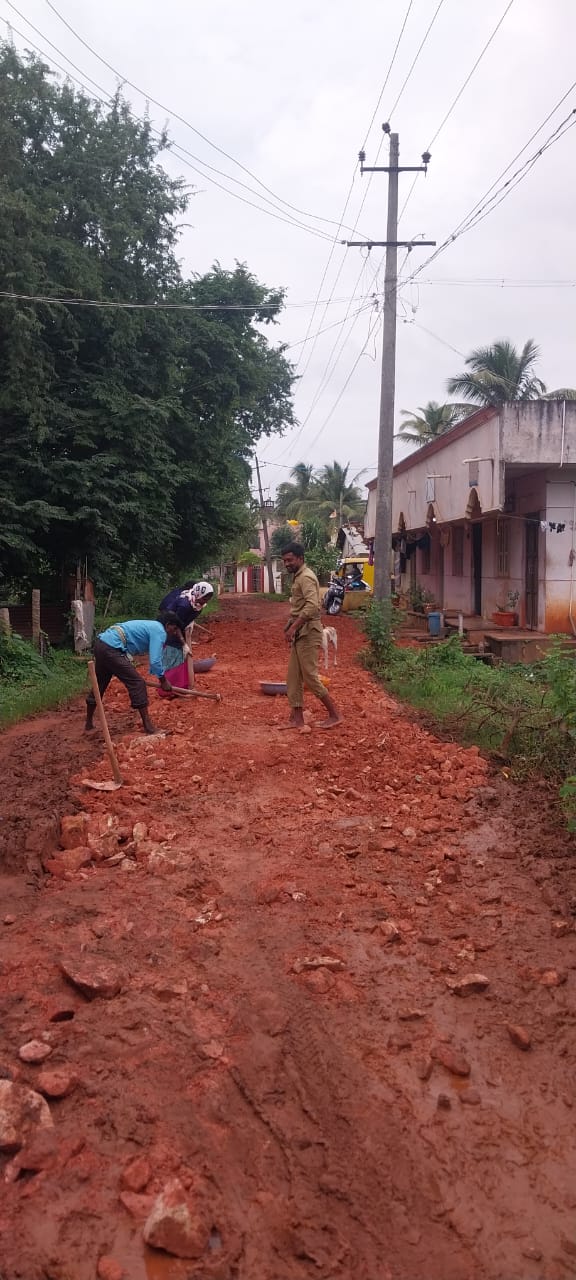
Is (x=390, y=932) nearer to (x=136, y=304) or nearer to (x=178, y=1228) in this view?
(x=178, y=1228)

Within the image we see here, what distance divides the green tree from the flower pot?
257 inches

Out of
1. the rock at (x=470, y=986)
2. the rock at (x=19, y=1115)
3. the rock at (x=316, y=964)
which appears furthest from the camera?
the rock at (x=316, y=964)

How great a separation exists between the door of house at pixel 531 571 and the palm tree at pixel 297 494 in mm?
31668

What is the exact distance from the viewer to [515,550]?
1612cm

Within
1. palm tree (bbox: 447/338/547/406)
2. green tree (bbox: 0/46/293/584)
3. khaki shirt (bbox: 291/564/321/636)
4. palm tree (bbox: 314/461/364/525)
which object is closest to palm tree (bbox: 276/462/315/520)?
palm tree (bbox: 314/461/364/525)

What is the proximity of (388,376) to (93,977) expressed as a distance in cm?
1284

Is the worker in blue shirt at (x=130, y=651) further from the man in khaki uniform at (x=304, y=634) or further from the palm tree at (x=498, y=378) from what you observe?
the palm tree at (x=498, y=378)

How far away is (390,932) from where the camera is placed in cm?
400

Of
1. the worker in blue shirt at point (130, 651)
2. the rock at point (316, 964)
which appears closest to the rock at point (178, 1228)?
the rock at point (316, 964)

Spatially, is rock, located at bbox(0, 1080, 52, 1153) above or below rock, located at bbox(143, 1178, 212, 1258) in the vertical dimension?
above

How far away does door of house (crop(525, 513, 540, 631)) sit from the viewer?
15.1 m

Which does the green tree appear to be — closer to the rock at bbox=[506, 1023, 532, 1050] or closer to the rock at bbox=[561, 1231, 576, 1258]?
the rock at bbox=[506, 1023, 532, 1050]

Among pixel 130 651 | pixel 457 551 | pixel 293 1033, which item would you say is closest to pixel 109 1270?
pixel 293 1033

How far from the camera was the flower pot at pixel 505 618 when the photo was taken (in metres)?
15.9
